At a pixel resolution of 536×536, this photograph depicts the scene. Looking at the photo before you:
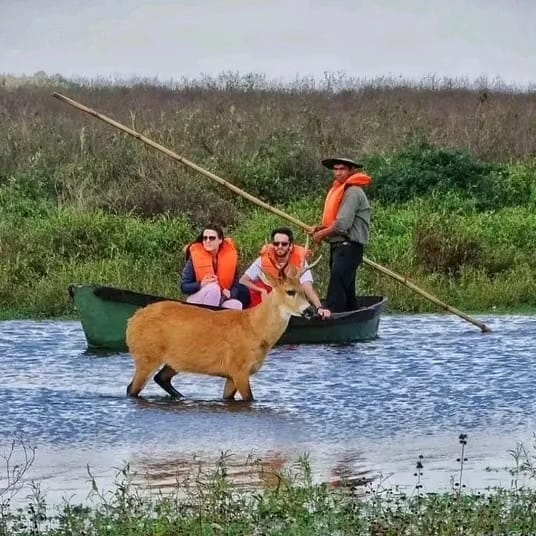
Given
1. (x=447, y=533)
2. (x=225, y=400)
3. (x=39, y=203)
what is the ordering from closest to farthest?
(x=447, y=533) → (x=225, y=400) → (x=39, y=203)

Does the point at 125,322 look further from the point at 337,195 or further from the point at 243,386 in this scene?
the point at 243,386

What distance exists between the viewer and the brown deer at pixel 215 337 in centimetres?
1215

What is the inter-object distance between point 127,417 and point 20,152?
1556 centimetres

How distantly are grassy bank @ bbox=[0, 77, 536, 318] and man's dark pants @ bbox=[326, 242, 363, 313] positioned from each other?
263 centimetres

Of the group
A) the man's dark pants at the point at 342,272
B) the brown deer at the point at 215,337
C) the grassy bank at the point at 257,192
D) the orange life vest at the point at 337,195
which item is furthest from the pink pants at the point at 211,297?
the grassy bank at the point at 257,192

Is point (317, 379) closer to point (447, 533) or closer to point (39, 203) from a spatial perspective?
point (447, 533)

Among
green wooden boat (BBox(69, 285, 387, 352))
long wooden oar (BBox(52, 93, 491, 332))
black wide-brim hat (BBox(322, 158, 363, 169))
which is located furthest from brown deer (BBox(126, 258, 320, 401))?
long wooden oar (BBox(52, 93, 491, 332))

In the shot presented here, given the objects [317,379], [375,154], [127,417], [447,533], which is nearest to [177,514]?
[447,533]

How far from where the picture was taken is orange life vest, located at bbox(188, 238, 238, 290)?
1474cm

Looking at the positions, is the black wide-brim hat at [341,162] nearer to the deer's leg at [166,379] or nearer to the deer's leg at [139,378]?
the deer's leg at [166,379]

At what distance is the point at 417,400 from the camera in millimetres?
12438

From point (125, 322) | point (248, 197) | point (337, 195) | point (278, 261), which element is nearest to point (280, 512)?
point (278, 261)

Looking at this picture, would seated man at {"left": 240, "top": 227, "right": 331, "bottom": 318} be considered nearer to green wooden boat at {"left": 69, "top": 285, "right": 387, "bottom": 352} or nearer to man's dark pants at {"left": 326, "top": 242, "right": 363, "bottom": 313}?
green wooden boat at {"left": 69, "top": 285, "right": 387, "bottom": 352}

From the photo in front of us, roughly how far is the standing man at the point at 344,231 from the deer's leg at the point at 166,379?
149 inches
